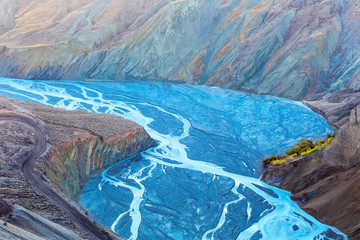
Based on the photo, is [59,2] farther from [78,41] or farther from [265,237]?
[265,237]

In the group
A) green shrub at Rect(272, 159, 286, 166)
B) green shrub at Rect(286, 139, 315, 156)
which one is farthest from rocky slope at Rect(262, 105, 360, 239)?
green shrub at Rect(286, 139, 315, 156)

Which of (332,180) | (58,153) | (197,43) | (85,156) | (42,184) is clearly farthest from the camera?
(197,43)

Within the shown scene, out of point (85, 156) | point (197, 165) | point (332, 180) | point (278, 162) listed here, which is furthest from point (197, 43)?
point (332, 180)

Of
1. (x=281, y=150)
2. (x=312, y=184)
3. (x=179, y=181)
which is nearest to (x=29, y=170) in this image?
(x=179, y=181)

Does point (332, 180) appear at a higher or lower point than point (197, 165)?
higher

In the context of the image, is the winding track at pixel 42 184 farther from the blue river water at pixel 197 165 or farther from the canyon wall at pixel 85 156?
the blue river water at pixel 197 165

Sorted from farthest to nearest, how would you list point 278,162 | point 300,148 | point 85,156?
point 300,148
point 278,162
point 85,156

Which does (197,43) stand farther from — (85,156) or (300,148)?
(85,156)

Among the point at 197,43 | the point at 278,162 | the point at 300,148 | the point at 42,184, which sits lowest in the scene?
the point at 300,148
